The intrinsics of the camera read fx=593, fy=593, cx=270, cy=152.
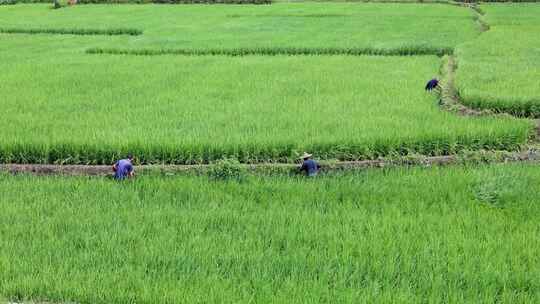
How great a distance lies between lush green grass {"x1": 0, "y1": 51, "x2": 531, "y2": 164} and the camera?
18.2 feet

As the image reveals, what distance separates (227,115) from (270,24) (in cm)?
1026

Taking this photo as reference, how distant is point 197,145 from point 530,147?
11.0ft

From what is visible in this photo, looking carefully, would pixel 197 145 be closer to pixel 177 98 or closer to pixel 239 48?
pixel 177 98

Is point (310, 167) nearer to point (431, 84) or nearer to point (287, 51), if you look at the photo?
point (431, 84)

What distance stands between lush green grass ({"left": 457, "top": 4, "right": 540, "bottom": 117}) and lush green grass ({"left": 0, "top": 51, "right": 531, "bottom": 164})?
63 centimetres

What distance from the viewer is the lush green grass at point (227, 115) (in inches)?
219

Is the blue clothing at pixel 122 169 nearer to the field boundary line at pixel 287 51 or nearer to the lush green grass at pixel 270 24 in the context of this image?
the field boundary line at pixel 287 51

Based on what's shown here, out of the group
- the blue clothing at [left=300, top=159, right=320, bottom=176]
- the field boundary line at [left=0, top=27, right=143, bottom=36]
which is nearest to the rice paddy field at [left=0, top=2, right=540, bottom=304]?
the blue clothing at [left=300, top=159, right=320, bottom=176]

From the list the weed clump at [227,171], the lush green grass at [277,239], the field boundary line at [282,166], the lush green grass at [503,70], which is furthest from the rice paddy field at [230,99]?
the lush green grass at [277,239]

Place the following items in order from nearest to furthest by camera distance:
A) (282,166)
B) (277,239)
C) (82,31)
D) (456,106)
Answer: (277,239), (282,166), (456,106), (82,31)

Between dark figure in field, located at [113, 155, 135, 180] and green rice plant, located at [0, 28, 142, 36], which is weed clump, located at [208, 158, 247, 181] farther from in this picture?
green rice plant, located at [0, 28, 142, 36]

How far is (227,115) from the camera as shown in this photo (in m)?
6.59

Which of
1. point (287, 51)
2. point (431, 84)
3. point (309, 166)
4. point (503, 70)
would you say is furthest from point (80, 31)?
point (309, 166)

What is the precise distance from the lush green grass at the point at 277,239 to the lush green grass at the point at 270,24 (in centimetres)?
767
